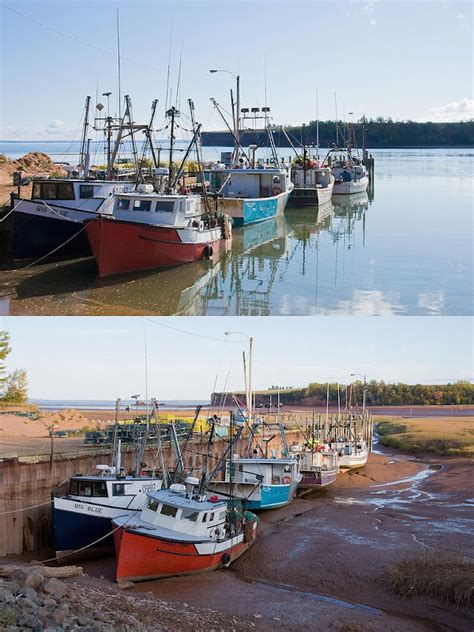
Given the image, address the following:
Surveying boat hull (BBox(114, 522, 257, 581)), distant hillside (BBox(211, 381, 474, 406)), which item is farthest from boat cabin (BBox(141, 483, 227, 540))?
distant hillside (BBox(211, 381, 474, 406))

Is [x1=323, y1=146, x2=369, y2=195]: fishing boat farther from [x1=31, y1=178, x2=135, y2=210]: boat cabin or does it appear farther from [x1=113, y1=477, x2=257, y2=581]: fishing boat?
[x1=113, y1=477, x2=257, y2=581]: fishing boat

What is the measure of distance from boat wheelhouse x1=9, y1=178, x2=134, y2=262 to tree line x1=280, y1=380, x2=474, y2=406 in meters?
75.0

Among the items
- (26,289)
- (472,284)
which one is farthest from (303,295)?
(26,289)

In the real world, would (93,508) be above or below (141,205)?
below

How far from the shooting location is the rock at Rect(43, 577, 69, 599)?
1478cm

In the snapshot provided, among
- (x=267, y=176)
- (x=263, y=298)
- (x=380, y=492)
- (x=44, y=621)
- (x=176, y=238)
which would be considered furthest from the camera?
(x=267, y=176)

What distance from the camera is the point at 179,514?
20250 mm

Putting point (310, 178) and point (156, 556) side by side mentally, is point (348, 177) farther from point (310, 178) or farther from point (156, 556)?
point (156, 556)

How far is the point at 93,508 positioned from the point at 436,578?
858 centimetres

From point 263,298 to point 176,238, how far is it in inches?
161

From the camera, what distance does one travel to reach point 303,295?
1096 inches

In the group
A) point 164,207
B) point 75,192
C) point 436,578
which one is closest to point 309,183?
point 75,192

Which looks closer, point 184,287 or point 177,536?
point 177,536

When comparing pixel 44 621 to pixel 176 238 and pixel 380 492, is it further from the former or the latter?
pixel 380 492
